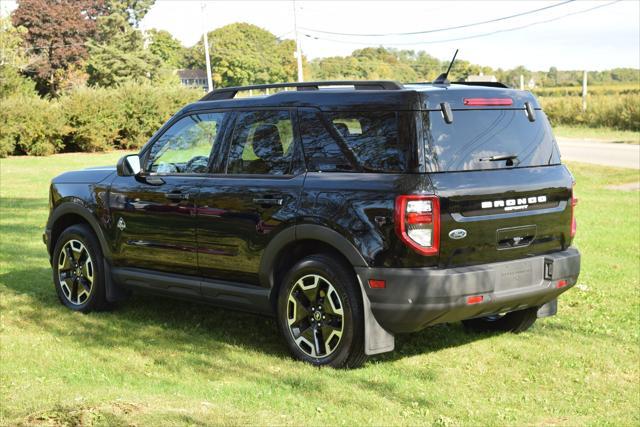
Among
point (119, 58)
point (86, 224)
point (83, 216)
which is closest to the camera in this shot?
point (83, 216)

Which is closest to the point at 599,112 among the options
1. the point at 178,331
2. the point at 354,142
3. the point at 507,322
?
the point at 507,322

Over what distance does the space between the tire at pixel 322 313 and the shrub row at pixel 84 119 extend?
3075 centimetres

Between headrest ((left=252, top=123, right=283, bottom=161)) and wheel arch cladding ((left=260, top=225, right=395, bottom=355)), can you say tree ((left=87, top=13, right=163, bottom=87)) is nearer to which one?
headrest ((left=252, top=123, right=283, bottom=161))

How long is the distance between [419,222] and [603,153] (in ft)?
80.1

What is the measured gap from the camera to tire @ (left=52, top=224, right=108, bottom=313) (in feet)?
26.0

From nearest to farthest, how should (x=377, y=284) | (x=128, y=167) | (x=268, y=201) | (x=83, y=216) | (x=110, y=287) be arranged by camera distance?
→ 1. (x=377, y=284)
2. (x=268, y=201)
3. (x=128, y=167)
4. (x=110, y=287)
5. (x=83, y=216)

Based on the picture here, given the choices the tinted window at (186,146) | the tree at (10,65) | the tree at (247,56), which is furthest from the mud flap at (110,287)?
the tree at (247,56)

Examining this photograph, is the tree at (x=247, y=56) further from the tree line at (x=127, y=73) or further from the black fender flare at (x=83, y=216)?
the black fender flare at (x=83, y=216)

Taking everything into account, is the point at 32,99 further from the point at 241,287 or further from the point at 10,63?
the point at 241,287

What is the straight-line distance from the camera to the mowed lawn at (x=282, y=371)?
201 inches

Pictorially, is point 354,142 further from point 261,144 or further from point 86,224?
point 86,224

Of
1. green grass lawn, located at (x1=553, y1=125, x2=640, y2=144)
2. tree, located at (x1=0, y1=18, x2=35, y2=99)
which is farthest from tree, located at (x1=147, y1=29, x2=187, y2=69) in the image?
green grass lawn, located at (x1=553, y1=125, x2=640, y2=144)

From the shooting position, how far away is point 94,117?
3738cm

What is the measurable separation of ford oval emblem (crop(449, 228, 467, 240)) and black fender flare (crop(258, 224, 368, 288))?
590mm
